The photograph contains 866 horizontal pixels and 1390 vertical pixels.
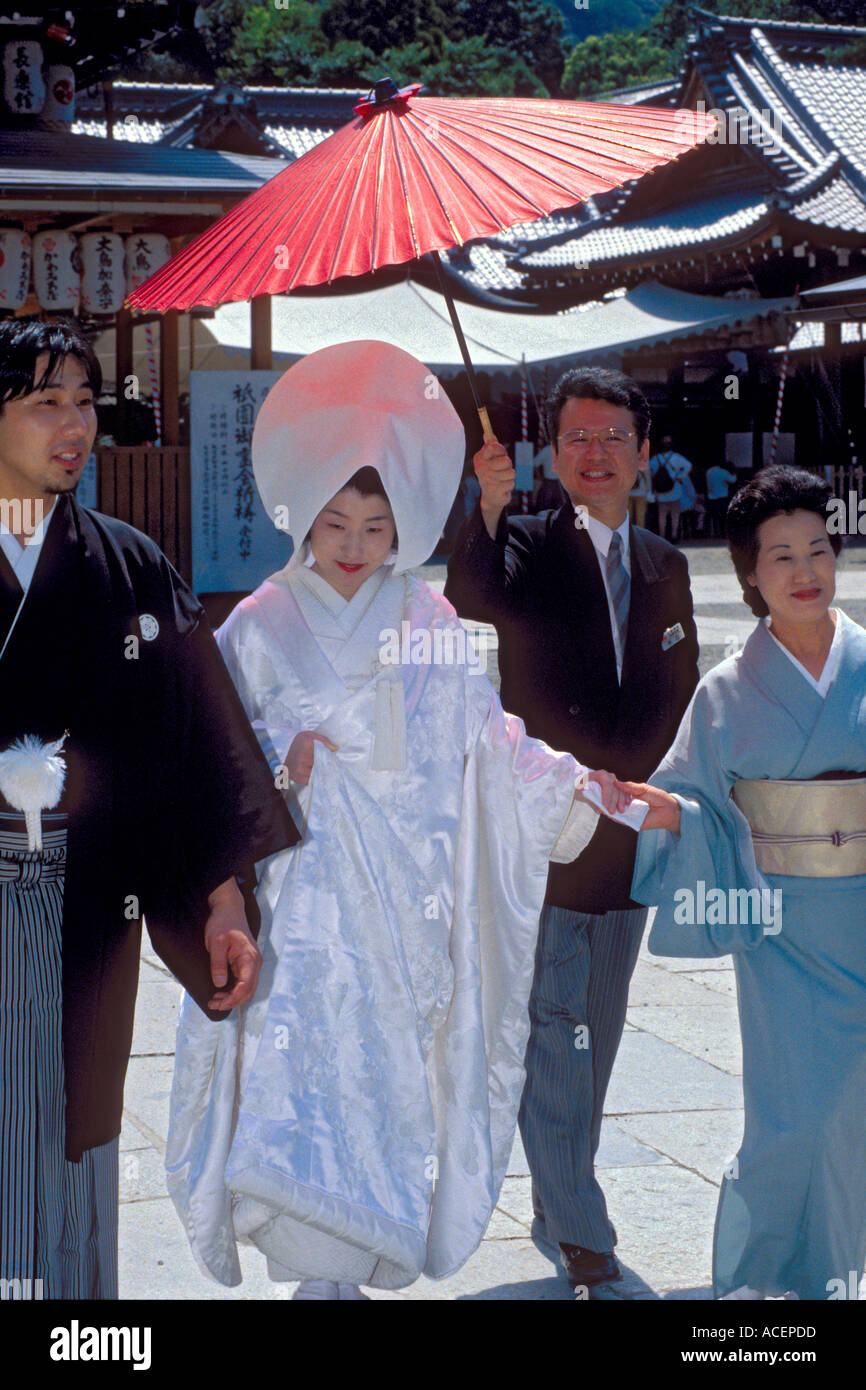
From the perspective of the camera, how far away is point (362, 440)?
2.98m

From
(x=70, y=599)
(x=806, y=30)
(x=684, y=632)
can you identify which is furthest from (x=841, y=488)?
(x=70, y=599)

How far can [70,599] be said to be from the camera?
2549 mm

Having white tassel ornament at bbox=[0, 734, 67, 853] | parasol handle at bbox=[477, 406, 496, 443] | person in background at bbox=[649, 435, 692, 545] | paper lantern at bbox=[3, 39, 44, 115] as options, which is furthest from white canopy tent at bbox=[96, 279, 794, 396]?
white tassel ornament at bbox=[0, 734, 67, 853]

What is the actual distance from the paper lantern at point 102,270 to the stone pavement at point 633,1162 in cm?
713

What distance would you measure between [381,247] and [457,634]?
77 cm

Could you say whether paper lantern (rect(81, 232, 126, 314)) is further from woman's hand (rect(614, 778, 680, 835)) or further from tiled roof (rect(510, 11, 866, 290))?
tiled roof (rect(510, 11, 866, 290))

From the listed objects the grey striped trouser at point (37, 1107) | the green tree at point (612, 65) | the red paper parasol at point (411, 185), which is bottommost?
the grey striped trouser at point (37, 1107)

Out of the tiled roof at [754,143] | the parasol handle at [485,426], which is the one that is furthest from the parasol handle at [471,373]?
the tiled roof at [754,143]

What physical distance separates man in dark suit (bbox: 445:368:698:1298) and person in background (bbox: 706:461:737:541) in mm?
18103

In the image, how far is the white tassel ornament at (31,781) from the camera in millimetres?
2430

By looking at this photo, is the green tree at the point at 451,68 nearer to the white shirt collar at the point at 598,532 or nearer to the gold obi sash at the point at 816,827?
the white shirt collar at the point at 598,532

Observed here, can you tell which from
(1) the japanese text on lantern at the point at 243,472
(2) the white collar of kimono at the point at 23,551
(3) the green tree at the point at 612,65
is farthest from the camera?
(3) the green tree at the point at 612,65

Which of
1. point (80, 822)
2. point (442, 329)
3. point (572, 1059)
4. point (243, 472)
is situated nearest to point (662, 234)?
point (442, 329)

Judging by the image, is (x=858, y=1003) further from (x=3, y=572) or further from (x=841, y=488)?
(x=841, y=488)
